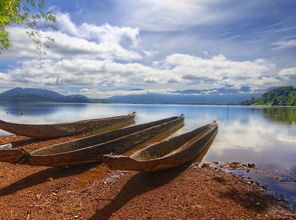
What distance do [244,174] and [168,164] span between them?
12.4 ft

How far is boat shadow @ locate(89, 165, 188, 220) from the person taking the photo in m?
5.51

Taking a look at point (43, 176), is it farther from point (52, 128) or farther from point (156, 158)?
point (52, 128)

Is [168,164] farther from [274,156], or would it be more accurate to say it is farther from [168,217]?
[274,156]

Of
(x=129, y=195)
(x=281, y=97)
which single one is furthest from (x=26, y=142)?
(x=281, y=97)

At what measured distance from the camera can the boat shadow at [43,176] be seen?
662 centimetres

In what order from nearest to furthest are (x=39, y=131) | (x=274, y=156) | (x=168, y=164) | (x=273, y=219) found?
(x=273, y=219), (x=168, y=164), (x=274, y=156), (x=39, y=131)

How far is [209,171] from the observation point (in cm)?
900

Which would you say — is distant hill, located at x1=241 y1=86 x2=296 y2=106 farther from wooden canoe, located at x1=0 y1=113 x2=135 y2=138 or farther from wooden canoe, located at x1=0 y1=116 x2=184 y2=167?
wooden canoe, located at x1=0 y1=116 x2=184 y2=167

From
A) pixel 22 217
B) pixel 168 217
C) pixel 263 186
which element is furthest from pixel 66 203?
pixel 263 186

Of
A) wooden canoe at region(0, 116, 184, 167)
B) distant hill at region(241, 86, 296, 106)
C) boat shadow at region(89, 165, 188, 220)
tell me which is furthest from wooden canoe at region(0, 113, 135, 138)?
distant hill at region(241, 86, 296, 106)

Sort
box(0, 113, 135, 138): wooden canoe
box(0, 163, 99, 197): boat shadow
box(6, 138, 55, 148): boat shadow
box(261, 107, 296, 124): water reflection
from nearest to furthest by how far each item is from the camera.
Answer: box(0, 163, 99, 197): boat shadow → box(6, 138, 55, 148): boat shadow → box(0, 113, 135, 138): wooden canoe → box(261, 107, 296, 124): water reflection

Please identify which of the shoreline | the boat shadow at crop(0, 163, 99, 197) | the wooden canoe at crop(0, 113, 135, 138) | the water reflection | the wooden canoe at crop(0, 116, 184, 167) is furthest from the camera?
the water reflection

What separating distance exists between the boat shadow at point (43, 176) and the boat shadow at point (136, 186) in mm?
2343

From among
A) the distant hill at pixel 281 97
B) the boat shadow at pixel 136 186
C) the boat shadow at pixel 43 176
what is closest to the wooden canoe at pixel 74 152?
the boat shadow at pixel 43 176
